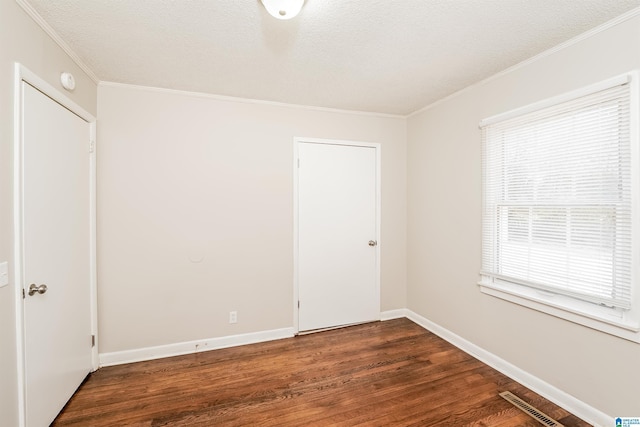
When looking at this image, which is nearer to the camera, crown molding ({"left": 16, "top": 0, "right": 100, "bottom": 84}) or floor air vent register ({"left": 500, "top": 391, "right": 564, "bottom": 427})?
crown molding ({"left": 16, "top": 0, "right": 100, "bottom": 84})

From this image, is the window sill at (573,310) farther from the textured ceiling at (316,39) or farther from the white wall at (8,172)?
the white wall at (8,172)

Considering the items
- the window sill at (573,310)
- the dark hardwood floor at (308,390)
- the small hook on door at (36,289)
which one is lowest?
the dark hardwood floor at (308,390)

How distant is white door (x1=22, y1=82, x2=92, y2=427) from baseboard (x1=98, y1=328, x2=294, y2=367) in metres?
0.21

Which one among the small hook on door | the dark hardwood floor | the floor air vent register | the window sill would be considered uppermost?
the small hook on door

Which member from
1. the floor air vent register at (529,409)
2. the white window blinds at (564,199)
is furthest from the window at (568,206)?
the floor air vent register at (529,409)

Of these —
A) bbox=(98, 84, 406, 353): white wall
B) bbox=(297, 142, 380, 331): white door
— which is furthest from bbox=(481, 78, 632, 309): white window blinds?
bbox=(98, 84, 406, 353): white wall

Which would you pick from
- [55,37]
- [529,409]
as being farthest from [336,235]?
[55,37]

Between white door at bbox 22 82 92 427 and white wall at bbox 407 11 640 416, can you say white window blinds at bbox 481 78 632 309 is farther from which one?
white door at bbox 22 82 92 427

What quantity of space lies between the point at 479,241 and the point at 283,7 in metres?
2.45

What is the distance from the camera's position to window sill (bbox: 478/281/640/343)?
1.65m

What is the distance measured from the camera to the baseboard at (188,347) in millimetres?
2525

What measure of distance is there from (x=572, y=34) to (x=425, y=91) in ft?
3.69

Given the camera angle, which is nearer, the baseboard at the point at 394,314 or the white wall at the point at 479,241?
the white wall at the point at 479,241

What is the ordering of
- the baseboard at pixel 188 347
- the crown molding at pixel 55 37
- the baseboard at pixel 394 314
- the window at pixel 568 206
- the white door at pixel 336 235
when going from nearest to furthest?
the crown molding at pixel 55 37
the window at pixel 568 206
the baseboard at pixel 188 347
the white door at pixel 336 235
the baseboard at pixel 394 314
